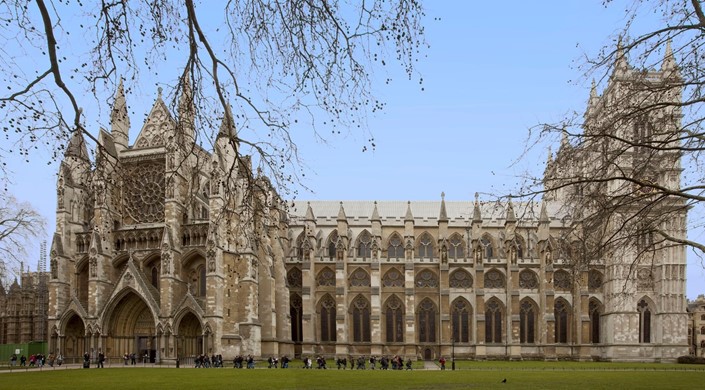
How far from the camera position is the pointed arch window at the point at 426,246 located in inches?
2643

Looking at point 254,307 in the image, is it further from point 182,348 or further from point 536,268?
point 536,268

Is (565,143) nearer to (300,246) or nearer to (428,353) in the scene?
(428,353)

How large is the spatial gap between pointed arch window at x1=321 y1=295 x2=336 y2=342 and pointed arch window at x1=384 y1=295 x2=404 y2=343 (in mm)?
4614

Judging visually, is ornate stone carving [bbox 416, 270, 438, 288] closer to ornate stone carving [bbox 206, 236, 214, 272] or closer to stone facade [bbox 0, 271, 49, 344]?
ornate stone carving [bbox 206, 236, 214, 272]

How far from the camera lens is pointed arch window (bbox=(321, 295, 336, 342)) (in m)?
62.3

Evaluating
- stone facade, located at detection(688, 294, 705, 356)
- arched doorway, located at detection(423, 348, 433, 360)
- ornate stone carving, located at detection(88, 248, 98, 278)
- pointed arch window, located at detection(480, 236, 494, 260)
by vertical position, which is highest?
pointed arch window, located at detection(480, 236, 494, 260)

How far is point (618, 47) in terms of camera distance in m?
14.9

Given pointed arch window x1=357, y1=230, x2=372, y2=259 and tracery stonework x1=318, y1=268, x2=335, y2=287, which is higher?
pointed arch window x1=357, y1=230, x2=372, y2=259

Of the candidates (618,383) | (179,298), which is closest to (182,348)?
(179,298)

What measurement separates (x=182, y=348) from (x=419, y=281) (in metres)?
23.0

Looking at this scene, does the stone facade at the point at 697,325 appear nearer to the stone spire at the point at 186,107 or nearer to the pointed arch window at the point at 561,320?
the pointed arch window at the point at 561,320

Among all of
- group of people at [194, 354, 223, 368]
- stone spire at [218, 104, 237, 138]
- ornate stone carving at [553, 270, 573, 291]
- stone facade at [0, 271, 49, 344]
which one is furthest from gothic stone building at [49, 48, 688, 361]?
stone spire at [218, 104, 237, 138]

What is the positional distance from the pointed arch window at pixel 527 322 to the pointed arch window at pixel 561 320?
1851 mm

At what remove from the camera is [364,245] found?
6775cm
